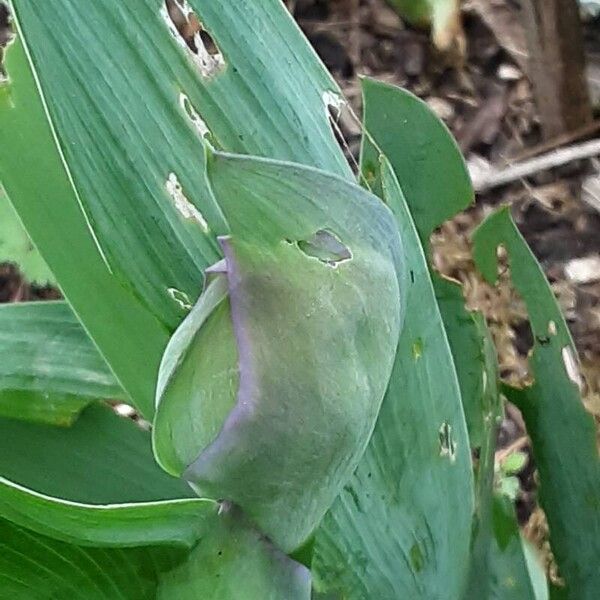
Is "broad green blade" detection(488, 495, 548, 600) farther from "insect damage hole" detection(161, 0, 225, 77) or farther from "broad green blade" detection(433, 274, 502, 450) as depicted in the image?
"insect damage hole" detection(161, 0, 225, 77)

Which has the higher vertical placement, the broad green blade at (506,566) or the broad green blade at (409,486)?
the broad green blade at (409,486)

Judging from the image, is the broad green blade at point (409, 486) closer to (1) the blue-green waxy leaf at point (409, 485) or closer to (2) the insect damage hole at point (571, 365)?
(1) the blue-green waxy leaf at point (409, 485)

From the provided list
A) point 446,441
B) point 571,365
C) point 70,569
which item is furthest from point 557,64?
point 70,569

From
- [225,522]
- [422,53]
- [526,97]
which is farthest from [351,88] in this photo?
[225,522]

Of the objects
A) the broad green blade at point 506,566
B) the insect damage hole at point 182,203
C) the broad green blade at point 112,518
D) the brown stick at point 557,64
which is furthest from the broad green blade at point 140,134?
the brown stick at point 557,64

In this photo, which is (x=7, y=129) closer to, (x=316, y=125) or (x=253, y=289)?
(x=316, y=125)

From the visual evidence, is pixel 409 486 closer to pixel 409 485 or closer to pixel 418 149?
pixel 409 485
